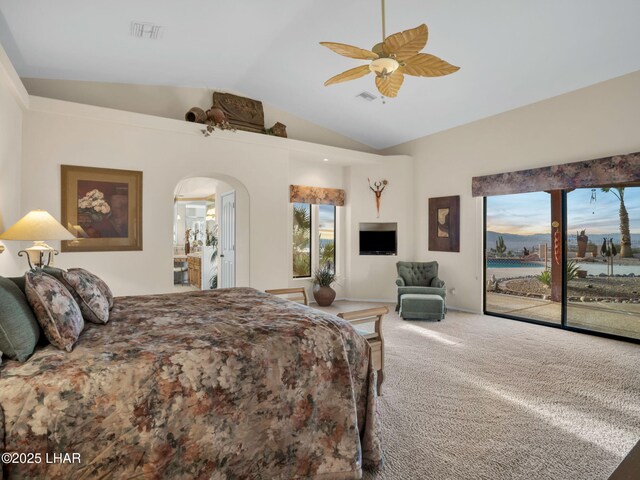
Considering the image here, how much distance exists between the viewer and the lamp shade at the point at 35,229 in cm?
286

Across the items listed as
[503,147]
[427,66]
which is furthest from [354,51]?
[503,147]

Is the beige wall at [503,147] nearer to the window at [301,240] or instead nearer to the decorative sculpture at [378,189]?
the decorative sculpture at [378,189]

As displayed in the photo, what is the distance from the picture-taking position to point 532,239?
5320mm

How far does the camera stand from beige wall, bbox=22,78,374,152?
431 centimetres

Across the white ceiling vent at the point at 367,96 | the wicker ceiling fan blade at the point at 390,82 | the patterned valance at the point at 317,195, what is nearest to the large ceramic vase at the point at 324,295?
the patterned valance at the point at 317,195

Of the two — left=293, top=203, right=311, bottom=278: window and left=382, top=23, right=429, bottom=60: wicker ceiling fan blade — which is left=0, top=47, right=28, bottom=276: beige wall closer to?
left=382, top=23, right=429, bottom=60: wicker ceiling fan blade

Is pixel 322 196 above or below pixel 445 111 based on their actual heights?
below

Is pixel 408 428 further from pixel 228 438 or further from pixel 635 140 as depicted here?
pixel 635 140

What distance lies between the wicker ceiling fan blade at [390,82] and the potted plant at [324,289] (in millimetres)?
3823

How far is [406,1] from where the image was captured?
10.9 feet

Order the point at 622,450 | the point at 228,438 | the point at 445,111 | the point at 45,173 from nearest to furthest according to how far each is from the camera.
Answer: the point at 228,438 < the point at 622,450 < the point at 45,173 < the point at 445,111

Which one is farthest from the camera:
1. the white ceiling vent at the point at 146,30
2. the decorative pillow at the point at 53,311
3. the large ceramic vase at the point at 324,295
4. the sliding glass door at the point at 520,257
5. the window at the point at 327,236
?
the window at the point at 327,236

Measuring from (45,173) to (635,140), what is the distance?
22.1 ft

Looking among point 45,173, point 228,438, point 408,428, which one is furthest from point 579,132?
point 45,173
